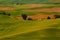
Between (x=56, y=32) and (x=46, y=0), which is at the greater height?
(x=56, y=32)

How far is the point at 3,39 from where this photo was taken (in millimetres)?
15039

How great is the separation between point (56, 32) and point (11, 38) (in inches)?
177

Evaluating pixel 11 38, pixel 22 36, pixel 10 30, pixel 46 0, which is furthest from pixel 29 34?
pixel 46 0

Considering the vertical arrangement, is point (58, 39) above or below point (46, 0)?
above

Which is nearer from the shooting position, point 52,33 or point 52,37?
point 52,37

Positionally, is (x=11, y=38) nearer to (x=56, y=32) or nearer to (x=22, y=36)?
(x=22, y=36)

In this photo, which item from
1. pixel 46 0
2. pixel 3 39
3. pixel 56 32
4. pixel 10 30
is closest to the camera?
pixel 3 39

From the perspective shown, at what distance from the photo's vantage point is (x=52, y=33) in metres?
16.9

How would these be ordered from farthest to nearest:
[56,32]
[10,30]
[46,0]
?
1. [46,0]
2. [10,30]
3. [56,32]

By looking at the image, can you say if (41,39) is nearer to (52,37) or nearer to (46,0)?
(52,37)

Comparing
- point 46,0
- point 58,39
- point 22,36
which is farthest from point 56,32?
point 46,0

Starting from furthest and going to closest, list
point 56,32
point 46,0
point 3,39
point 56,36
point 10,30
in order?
point 46,0 → point 10,30 → point 56,32 → point 56,36 → point 3,39

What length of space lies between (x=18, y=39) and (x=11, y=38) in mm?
618

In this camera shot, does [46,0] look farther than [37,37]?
Yes
